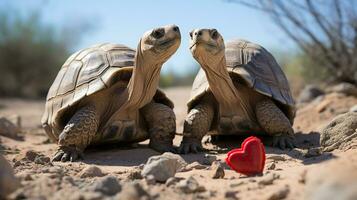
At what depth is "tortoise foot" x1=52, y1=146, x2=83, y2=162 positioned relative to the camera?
4.82m

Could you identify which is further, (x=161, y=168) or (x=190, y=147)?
(x=190, y=147)

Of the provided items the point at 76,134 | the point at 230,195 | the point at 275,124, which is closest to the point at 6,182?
the point at 230,195

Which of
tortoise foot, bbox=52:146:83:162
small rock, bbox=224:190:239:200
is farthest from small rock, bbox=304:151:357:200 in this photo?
tortoise foot, bbox=52:146:83:162

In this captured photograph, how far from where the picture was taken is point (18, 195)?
2.60m

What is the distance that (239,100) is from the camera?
538 cm

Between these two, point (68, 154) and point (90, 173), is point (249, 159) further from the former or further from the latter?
point (68, 154)

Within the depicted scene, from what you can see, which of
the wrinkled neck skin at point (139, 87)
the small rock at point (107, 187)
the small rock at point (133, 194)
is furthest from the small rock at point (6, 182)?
the wrinkled neck skin at point (139, 87)

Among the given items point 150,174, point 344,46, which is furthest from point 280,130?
point 344,46

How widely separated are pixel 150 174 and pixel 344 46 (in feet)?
25.2

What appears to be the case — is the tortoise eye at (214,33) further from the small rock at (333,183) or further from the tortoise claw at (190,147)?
the small rock at (333,183)

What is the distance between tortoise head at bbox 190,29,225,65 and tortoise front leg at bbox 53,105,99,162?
1.21 m

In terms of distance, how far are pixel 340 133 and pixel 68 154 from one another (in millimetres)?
2617

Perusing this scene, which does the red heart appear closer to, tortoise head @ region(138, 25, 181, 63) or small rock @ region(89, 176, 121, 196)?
small rock @ region(89, 176, 121, 196)

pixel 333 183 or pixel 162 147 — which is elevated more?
pixel 333 183
